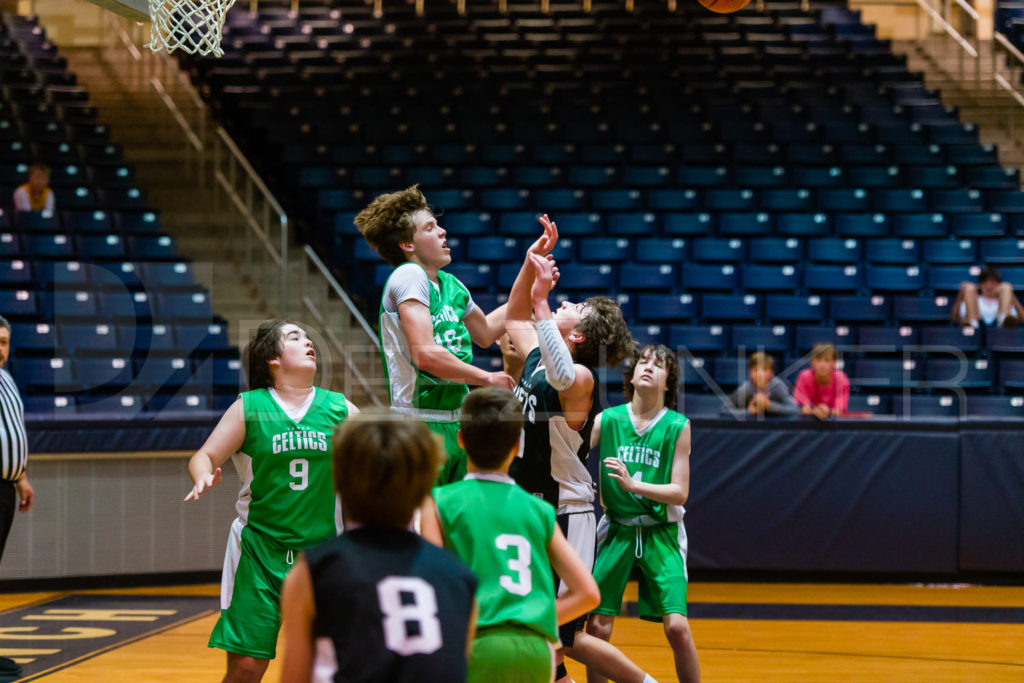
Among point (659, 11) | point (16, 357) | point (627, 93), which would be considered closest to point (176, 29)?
point (16, 357)

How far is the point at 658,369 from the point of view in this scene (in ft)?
14.9

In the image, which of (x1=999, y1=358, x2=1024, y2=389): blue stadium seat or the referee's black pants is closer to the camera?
the referee's black pants

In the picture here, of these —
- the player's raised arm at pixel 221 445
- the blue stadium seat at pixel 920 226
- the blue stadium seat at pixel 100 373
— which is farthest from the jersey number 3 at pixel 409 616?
the blue stadium seat at pixel 920 226

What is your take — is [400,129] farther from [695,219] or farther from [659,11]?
[659,11]

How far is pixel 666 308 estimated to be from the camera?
9719mm

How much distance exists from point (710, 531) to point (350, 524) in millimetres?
5820

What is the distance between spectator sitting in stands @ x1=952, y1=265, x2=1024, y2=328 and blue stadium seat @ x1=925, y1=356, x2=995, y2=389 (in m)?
0.39

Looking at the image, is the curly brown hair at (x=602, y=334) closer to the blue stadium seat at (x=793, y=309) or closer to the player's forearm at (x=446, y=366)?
the player's forearm at (x=446, y=366)

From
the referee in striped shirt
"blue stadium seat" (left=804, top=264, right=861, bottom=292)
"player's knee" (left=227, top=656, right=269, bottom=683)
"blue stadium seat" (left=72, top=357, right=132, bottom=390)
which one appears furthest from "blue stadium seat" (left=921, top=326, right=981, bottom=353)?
"player's knee" (left=227, top=656, right=269, bottom=683)

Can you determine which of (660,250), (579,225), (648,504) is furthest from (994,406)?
(648,504)

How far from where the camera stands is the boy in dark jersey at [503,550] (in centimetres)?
260

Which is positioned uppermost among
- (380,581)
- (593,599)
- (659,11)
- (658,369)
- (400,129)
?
(659,11)

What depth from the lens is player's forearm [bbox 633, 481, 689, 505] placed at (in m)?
4.16

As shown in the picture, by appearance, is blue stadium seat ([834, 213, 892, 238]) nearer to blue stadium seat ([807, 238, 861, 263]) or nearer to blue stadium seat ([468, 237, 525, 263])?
blue stadium seat ([807, 238, 861, 263])
